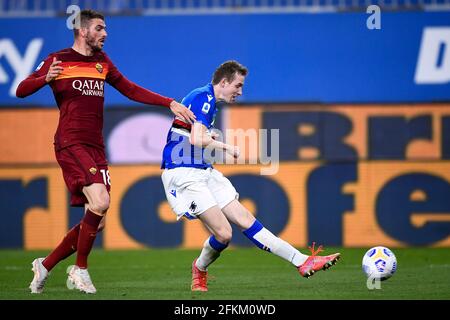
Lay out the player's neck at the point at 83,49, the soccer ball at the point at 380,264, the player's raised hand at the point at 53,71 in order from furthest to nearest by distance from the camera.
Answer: the soccer ball at the point at 380,264 < the player's neck at the point at 83,49 < the player's raised hand at the point at 53,71

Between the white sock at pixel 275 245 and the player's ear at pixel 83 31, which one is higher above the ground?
the player's ear at pixel 83 31

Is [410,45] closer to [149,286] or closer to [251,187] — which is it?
[251,187]

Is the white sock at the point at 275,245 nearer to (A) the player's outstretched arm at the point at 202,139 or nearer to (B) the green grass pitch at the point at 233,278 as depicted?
(B) the green grass pitch at the point at 233,278

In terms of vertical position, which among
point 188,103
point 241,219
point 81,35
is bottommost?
point 241,219

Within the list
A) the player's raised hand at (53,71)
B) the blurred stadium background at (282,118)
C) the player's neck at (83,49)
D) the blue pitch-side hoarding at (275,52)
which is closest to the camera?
the player's raised hand at (53,71)

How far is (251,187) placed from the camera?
15.7 meters

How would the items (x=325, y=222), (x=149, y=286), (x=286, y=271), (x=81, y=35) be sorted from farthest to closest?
1. (x=325, y=222)
2. (x=286, y=271)
3. (x=149, y=286)
4. (x=81, y=35)

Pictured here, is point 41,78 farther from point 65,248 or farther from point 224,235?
point 224,235

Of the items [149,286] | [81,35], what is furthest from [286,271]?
[81,35]

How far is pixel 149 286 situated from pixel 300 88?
6932mm

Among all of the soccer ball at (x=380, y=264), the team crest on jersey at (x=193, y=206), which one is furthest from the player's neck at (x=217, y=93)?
the soccer ball at (x=380, y=264)

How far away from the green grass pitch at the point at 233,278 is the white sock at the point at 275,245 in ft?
0.95

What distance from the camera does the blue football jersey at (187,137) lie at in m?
9.26

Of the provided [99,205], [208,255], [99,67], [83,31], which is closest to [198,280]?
[208,255]
